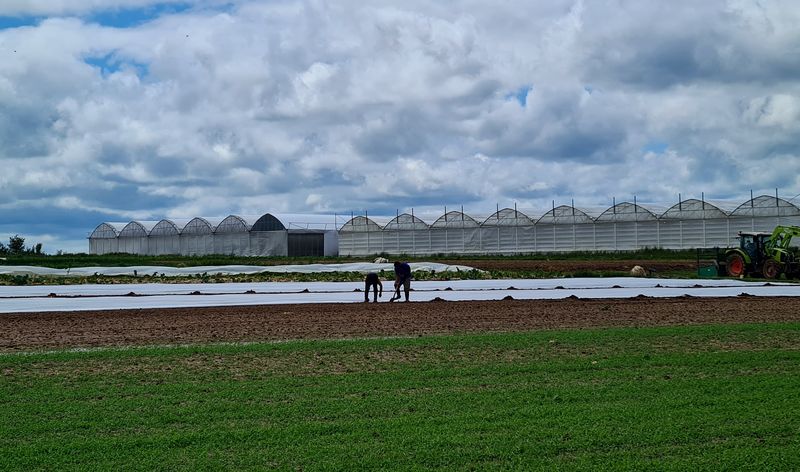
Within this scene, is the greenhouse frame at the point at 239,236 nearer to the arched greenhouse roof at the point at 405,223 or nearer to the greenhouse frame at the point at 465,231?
the greenhouse frame at the point at 465,231

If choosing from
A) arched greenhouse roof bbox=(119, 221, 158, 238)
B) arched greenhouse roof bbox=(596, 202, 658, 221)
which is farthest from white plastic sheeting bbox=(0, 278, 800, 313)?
Answer: arched greenhouse roof bbox=(119, 221, 158, 238)

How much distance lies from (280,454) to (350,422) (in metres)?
1.07

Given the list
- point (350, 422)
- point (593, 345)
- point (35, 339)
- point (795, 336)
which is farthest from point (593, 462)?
point (35, 339)

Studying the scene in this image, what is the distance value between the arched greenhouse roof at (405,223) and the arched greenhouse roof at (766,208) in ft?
72.8

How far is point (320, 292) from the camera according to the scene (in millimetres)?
26750

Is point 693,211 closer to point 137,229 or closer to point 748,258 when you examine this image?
point 748,258

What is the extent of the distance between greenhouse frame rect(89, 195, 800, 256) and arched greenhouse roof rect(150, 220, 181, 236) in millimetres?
87

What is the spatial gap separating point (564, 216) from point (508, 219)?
413 centimetres

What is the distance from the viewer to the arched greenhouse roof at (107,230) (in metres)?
75.4

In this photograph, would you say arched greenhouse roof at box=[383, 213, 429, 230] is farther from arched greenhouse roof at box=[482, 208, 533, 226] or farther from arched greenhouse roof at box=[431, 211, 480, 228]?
arched greenhouse roof at box=[482, 208, 533, 226]

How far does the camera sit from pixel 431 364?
35.2 ft

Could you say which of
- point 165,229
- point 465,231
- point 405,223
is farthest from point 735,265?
point 165,229

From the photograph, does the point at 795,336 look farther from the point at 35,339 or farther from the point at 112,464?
the point at 35,339

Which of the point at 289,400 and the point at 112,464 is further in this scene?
the point at 289,400
